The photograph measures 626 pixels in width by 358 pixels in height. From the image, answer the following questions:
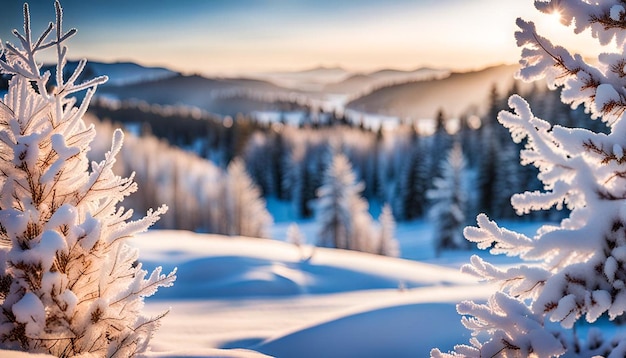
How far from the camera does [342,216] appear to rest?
3294cm

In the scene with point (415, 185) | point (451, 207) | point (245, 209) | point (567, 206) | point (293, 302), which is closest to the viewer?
point (567, 206)

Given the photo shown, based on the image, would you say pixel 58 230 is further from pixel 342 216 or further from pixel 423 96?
pixel 423 96

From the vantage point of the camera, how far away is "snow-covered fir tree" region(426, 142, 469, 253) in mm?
33594

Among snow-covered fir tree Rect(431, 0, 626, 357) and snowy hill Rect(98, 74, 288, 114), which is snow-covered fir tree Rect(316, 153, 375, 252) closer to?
snow-covered fir tree Rect(431, 0, 626, 357)

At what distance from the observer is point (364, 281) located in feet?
38.0

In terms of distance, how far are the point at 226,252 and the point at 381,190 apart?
55.3m

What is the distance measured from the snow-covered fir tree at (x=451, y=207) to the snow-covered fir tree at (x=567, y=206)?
31.0 m

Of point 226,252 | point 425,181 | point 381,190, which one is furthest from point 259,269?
point 381,190

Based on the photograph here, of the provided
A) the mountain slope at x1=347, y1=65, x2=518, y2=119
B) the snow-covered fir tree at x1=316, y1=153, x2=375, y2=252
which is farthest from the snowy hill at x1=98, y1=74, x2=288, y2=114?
the snow-covered fir tree at x1=316, y1=153, x2=375, y2=252

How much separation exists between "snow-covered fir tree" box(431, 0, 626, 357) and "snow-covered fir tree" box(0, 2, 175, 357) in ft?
7.36

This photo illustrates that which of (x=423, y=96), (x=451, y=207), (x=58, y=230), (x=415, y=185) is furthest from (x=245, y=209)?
(x=423, y=96)

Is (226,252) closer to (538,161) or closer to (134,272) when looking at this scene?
(134,272)

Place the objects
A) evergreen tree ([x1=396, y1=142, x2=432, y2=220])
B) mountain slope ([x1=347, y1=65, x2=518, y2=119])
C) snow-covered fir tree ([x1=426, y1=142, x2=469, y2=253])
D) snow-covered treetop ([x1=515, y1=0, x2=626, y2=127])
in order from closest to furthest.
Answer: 1. snow-covered treetop ([x1=515, y1=0, x2=626, y2=127])
2. snow-covered fir tree ([x1=426, y1=142, x2=469, y2=253])
3. evergreen tree ([x1=396, y1=142, x2=432, y2=220])
4. mountain slope ([x1=347, y1=65, x2=518, y2=119])

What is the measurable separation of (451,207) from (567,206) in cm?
3225
